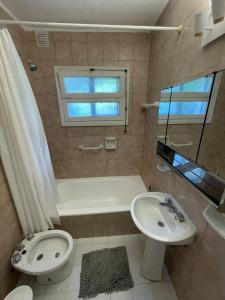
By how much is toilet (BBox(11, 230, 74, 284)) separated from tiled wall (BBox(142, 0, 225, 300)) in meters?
0.96

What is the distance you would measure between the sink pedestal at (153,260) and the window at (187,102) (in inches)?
41.7

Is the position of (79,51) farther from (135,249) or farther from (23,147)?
(135,249)

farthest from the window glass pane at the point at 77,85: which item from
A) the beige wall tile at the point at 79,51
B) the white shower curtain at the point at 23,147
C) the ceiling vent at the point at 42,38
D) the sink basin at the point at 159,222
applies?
the sink basin at the point at 159,222

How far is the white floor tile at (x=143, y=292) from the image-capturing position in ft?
4.19

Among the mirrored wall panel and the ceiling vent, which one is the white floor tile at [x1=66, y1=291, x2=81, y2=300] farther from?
the ceiling vent

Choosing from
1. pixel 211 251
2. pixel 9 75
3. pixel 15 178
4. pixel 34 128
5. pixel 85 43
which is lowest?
pixel 211 251

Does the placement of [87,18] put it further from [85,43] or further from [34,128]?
[34,128]

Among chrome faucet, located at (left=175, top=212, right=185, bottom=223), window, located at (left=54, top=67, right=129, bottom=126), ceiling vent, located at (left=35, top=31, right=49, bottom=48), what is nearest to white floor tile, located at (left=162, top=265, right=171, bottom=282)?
chrome faucet, located at (left=175, top=212, right=185, bottom=223)

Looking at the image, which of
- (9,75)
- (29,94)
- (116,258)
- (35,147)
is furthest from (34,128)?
(116,258)

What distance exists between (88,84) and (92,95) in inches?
6.1

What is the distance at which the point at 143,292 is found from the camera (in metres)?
1.31

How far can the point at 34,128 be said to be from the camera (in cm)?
136

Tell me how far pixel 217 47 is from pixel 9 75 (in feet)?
4.56

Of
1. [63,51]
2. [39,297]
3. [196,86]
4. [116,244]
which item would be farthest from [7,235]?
[63,51]
